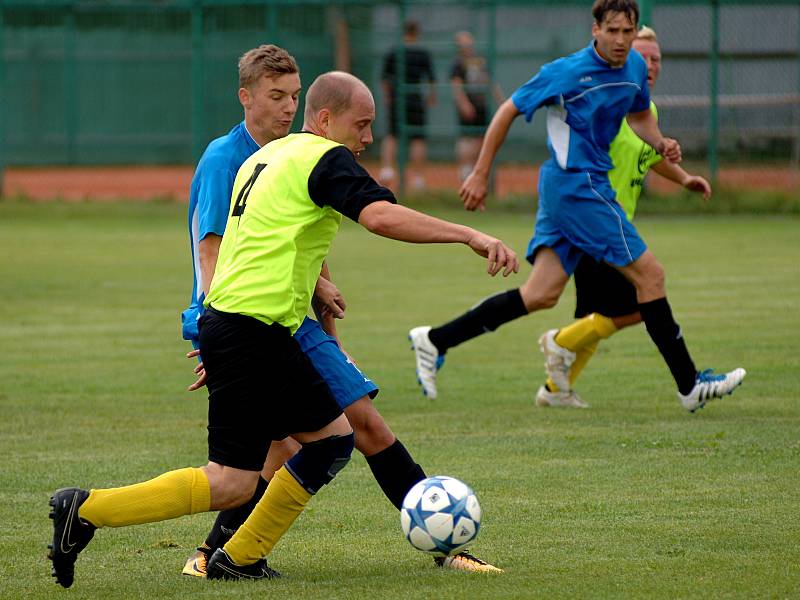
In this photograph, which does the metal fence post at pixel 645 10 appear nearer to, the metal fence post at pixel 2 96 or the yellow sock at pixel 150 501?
the metal fence post at pixel 2 96

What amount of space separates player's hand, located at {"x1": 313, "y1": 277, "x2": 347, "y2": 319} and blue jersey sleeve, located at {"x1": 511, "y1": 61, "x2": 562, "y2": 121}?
3.04 metres

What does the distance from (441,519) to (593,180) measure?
12.0 feet

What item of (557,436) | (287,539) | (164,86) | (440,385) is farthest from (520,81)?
(287,539)

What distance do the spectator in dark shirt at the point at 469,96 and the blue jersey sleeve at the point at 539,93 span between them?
13863 millimetres

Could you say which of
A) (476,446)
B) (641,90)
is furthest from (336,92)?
(641,90)

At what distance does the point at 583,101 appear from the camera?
8117 mm

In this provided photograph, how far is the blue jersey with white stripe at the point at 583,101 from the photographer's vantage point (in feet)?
26.6

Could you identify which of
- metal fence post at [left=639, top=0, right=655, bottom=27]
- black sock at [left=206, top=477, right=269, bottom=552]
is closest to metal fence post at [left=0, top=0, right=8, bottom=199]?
metal fence post at [left=639, top=0, right=655, bottom=27]

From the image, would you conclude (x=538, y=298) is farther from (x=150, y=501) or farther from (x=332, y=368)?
(x=150, y=501)

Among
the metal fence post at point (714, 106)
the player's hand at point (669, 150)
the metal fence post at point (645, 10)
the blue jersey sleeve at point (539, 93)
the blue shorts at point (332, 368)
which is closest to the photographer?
the blue shorts at point (332, 368)

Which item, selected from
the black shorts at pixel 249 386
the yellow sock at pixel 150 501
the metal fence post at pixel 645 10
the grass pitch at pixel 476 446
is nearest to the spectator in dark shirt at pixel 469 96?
the metal fence post at pixel 645 10

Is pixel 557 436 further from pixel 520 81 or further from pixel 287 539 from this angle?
pixel 520 81

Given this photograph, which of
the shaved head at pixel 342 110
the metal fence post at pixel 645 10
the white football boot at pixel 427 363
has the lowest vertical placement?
the white football boot at pixel 427 363

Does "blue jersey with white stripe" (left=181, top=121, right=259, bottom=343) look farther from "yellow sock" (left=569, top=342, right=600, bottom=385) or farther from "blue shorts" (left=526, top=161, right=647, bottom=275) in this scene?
"yellow sock" (left=569, top=342, right=600, bottom=385)
